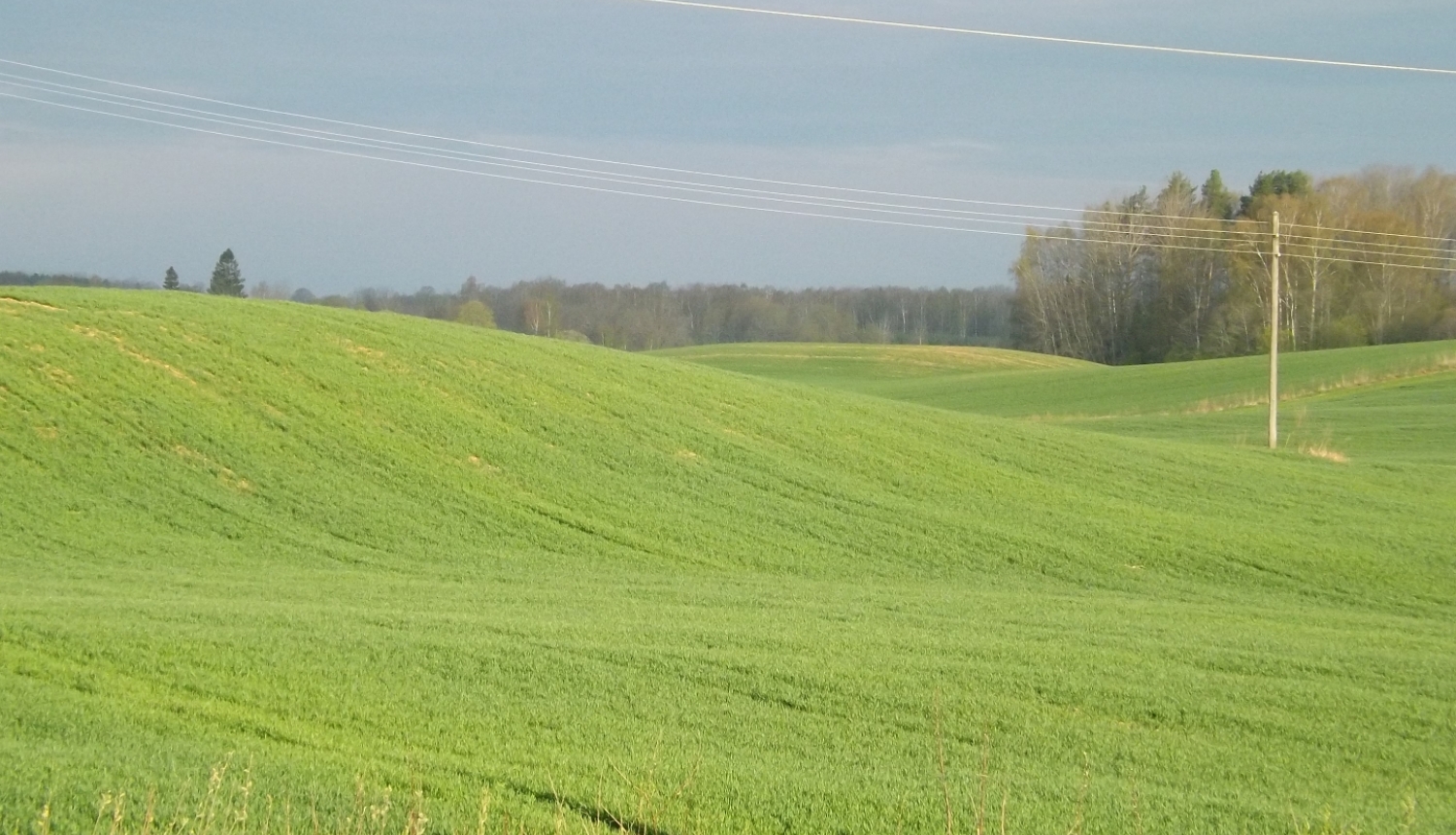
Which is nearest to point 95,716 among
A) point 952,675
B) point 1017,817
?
point 1017,817

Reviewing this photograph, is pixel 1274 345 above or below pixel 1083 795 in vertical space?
above

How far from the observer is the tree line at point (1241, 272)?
A: 3009 inches

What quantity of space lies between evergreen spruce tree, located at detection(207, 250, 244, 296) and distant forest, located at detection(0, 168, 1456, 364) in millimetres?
891

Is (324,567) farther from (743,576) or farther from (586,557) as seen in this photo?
(743,576)

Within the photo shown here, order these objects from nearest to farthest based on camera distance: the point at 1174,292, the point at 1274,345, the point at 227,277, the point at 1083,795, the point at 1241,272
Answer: the point at 1083,795
the point at 1274,345
the point at 227,277
the point at 1241,272
the point at 1174,292

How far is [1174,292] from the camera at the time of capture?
90188 millimetres

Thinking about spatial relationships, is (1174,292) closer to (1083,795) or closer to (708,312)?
(708,312)

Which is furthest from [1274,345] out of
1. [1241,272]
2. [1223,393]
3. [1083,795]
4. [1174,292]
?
[1174,292]

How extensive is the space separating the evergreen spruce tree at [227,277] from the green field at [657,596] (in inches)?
819

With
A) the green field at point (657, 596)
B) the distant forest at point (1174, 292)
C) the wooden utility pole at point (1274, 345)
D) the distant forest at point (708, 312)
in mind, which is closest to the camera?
the green field at point (657, 596)

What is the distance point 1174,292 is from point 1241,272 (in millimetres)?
9435

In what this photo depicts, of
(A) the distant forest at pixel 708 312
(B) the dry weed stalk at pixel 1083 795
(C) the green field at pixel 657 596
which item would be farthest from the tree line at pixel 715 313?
(B) the dry weed stalk at pixel 1083 795

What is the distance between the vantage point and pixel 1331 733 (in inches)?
372

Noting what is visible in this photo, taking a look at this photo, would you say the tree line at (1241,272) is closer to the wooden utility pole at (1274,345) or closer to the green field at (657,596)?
the wooden utility pole at (1274,345)
